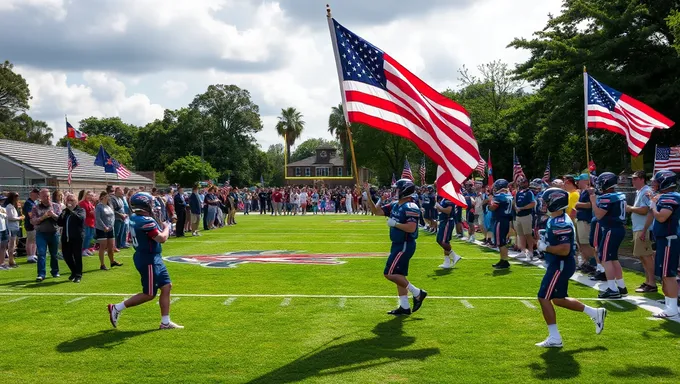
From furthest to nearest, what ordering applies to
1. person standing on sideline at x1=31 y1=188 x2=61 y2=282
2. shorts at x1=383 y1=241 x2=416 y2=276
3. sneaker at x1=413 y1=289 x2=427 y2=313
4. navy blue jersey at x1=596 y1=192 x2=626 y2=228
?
person standing on sideline at x1=31 y1=188 x2=61 y2=282 < navy blue jersey at x1=596 y1=192 x2=626 y2=228 < sneaker at x1=413 y1=289 x2=427 y2=313 < shorts at x1=383 y1=241 x2=416 y2=276

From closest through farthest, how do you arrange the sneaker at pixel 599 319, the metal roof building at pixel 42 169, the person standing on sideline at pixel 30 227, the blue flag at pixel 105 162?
the sneaker at pixel 599 319 < the person standing on sideline at pixel 30 227 < the blue flag at pixel 105 162 < the metal roof building at pixel 42 169

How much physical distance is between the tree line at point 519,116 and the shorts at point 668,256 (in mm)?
16008

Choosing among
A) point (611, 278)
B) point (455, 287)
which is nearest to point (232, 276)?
point (455, 287)

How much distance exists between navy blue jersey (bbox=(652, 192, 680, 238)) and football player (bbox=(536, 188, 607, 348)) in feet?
7.42

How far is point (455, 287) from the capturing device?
38.0ft

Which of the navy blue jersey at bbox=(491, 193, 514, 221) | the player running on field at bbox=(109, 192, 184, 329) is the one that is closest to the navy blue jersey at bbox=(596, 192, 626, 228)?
the navy blue jersey at bbox=(491, 193, 514, 221)

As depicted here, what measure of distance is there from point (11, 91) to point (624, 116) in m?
67.1

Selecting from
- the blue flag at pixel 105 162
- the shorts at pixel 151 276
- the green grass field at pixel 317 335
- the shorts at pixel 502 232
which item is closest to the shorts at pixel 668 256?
the green grass field at pixel 317 335

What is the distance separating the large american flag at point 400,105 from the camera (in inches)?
336

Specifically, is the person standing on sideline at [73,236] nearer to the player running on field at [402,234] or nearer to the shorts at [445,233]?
the player running on field at [402,234]

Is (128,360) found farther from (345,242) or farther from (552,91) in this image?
(552,91)

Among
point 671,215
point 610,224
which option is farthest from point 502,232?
point 671,215

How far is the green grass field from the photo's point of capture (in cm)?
630

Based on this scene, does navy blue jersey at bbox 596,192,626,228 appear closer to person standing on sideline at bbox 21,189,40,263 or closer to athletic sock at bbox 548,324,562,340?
athletic sock at bbox 548,324,562,340
